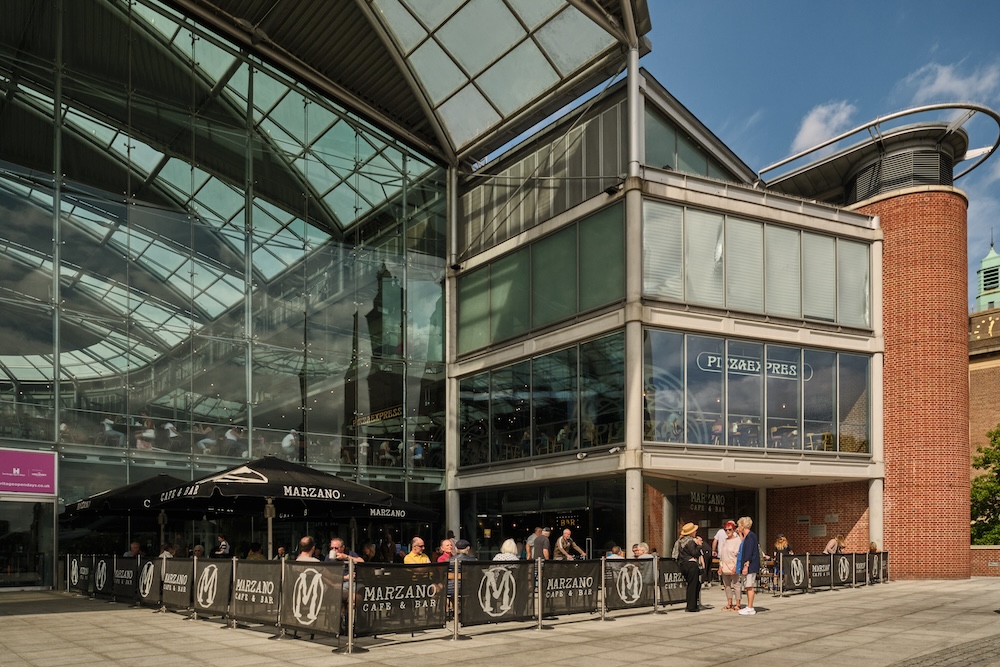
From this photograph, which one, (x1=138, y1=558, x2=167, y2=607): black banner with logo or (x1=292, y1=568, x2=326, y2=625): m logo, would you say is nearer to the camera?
(x1=292, y1=568, x2=326, y2=625): m logo

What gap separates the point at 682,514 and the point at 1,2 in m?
22.3

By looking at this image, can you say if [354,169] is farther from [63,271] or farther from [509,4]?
[63,271]

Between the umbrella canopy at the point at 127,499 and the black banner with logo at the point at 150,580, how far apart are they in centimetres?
139

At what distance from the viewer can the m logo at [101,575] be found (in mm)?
19281

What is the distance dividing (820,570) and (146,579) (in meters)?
14.6

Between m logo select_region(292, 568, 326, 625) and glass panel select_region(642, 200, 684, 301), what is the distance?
44.6 ft

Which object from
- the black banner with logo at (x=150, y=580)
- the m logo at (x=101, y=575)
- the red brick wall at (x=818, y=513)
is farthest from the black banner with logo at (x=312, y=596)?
the red brick wall at (x=818, y=513)

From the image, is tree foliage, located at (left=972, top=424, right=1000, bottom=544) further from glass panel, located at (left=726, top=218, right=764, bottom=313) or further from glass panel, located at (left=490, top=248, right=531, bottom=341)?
glass panel, located at (left=490, top=248, right=531, bottom=341)

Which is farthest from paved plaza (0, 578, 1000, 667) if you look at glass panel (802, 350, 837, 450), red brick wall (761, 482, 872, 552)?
red brick wall (761, 482, 872, 552)

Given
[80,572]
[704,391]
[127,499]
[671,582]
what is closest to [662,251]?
[704,391]

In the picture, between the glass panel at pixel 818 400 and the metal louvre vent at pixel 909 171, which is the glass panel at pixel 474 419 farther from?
the metal louvre vent at pixel 909 171

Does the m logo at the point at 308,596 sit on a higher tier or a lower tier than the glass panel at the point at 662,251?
lower

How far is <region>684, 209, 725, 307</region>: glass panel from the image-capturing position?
24.5 metres

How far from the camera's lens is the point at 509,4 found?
25.6m
